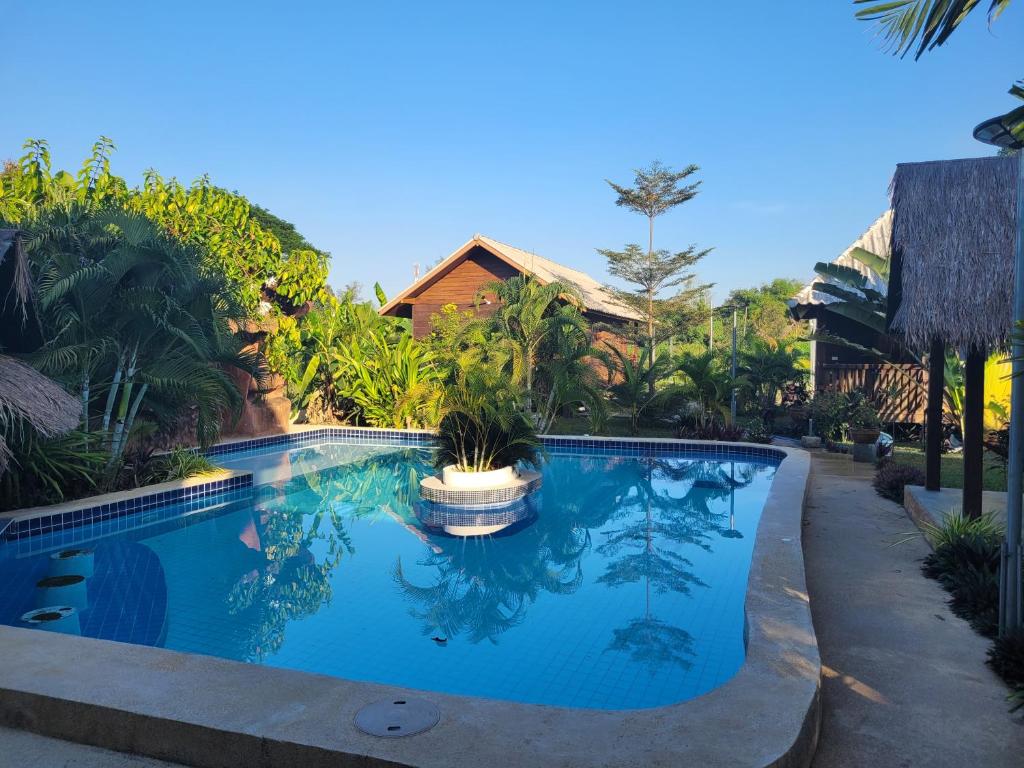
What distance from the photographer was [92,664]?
11.3 feet

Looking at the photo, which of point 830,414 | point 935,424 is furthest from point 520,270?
point 935,424

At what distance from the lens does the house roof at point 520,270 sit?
805 inches

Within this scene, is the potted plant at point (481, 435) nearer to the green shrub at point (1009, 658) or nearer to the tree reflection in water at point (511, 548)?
the tree reflection in water at point (511, 548)

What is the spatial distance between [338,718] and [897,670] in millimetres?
2768

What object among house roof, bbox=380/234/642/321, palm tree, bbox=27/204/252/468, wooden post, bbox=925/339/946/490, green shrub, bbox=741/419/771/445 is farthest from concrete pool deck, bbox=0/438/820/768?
house roof, bbox=380/234/642/321

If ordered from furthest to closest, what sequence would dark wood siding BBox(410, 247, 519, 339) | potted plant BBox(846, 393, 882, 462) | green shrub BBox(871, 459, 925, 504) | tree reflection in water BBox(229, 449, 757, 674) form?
1. dark wood siding BBox(410, 247, 519, 339)
2. potted plant BBox(846, 393, 882, 462)
3. green shrub BBox(871, 459, 925, 504)
4. tree reflection in water BBox(229, 449, 757, 674)

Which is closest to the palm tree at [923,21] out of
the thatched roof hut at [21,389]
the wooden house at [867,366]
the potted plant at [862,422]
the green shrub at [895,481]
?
the green shrub at [895,481]

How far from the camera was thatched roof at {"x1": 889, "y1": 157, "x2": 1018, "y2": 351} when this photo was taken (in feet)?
18.9

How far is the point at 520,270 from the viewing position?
2025cm

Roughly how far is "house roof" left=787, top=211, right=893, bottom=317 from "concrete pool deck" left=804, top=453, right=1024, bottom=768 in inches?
399

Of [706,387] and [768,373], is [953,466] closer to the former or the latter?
[706,387]

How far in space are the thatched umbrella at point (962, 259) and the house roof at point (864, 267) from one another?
28.8ft

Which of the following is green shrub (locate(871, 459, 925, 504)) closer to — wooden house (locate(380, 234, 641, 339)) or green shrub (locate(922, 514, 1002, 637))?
green shrub (locate(922, 514, 1002, 637))

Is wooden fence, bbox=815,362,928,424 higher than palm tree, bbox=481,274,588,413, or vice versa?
palm tree, bbox=481,274,588,413
